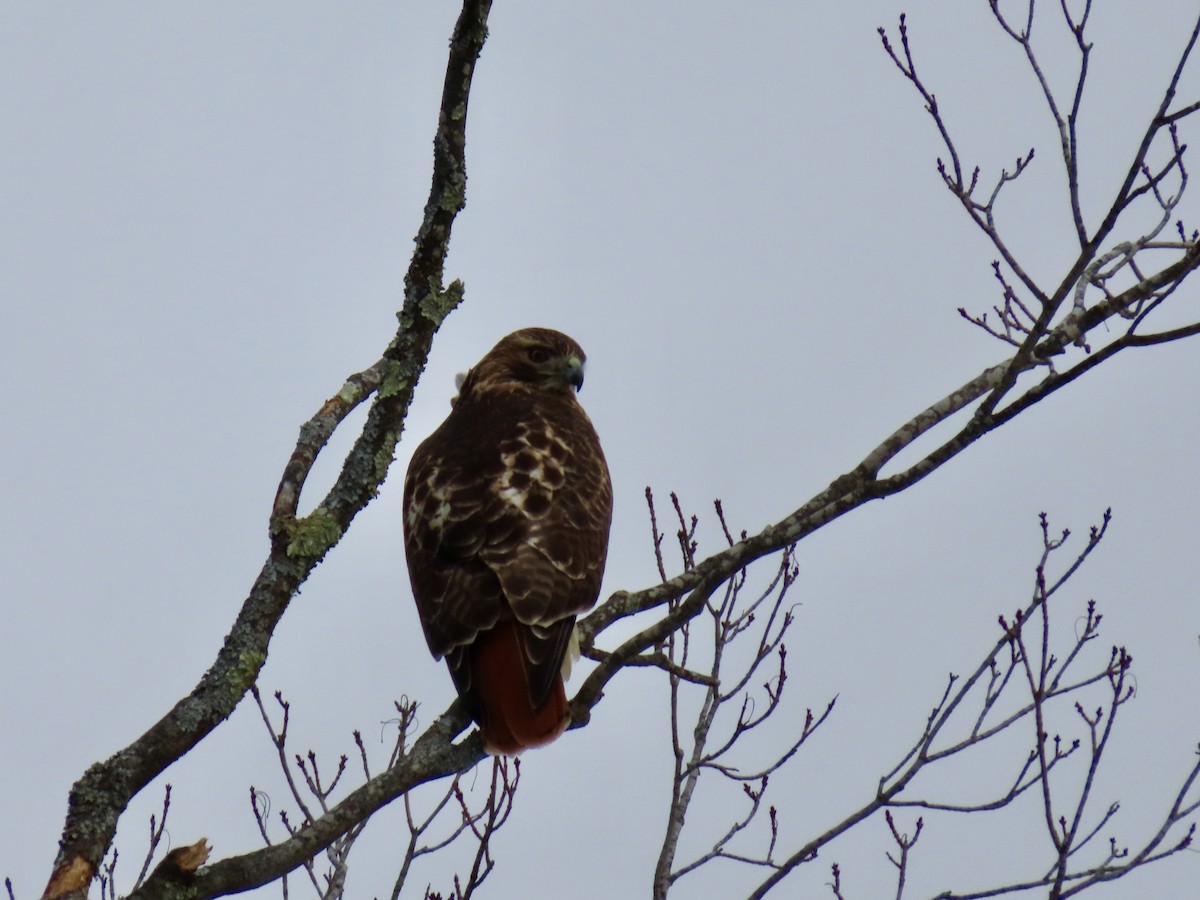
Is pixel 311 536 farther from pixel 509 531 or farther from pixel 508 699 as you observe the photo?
pixel 509 531

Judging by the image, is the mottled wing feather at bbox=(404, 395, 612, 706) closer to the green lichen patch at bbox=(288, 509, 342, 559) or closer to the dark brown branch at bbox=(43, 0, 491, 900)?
the dark brown branch at bbox=(43, 0, 491, 900)

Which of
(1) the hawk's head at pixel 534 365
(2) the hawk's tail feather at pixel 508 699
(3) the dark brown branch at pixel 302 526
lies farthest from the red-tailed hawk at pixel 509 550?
(3) the dark brown branch at pixel 302 526

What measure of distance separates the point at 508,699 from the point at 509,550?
648mm

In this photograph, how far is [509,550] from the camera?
17.6 feet

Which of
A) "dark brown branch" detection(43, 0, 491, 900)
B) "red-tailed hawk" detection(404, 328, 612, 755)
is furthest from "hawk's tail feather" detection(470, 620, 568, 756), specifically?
"dark brown branch" detection(43, 0, 491, 900)

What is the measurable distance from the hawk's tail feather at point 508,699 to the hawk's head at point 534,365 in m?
2.32

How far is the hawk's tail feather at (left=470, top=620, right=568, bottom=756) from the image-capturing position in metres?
4.83

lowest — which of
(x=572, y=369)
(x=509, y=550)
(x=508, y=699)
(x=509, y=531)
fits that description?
(x=508, y=699)

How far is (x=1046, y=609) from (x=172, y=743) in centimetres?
332

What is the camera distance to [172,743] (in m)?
3.78

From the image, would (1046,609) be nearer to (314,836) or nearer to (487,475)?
(487,475)

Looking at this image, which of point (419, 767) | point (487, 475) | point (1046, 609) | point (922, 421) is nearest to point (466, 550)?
point (487, 475)

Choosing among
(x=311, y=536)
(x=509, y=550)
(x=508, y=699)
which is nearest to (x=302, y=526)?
(x=311, y=536)

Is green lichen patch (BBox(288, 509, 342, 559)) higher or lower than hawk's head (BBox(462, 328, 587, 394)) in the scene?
lower
